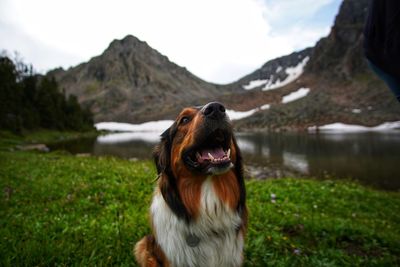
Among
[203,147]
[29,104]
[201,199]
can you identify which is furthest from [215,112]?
[29,104]

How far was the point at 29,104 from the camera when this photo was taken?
53.5 meters

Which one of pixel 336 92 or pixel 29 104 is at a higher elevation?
pixel 336 92

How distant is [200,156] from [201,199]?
552mm

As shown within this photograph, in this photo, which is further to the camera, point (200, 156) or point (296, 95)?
point (296, 95)

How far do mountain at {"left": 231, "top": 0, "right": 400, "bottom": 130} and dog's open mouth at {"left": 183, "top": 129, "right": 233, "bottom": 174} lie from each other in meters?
63.8

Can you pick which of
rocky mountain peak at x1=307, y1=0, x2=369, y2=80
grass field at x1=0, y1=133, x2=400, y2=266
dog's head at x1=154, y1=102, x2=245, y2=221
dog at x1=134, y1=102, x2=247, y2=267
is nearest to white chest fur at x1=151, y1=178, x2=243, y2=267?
dog at x1=134, y1=102, x2=247, y2=267

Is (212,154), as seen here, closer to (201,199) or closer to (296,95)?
(201,199)

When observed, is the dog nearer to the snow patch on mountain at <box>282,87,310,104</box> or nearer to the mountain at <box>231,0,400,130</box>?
the mountain at <box>231,0,400,130</box>

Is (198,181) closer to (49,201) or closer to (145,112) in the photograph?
(49,201)

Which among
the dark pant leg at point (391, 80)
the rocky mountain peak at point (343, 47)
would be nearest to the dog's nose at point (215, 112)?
the dark pant leg at point (391, 80)

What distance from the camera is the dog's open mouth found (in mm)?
3021

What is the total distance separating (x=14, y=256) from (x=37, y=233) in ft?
3.04

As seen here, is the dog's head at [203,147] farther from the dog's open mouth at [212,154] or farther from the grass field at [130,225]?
the grass field at [130,225]

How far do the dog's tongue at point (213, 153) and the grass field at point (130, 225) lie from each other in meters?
2.12
